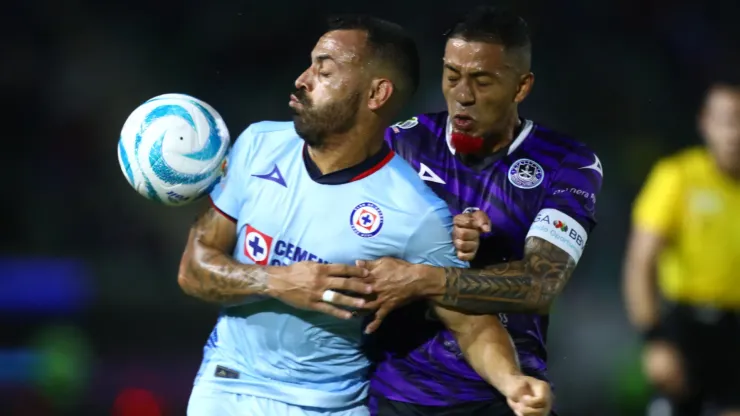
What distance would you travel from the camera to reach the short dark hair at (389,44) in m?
3.47

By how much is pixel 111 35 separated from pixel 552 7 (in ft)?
11.4

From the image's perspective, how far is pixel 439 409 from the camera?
3693mm

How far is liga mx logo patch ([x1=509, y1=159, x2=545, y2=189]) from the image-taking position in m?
3.73

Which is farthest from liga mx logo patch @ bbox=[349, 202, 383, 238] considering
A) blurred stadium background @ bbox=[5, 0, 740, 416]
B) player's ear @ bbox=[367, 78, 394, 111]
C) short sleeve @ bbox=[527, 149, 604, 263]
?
blurred stadium background @ bbox=[5, 0, 740, 416]

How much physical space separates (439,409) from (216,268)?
94cm

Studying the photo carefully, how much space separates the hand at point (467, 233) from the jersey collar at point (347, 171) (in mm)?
314

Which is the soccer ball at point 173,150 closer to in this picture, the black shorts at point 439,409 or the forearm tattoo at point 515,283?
the forearm tattoo at point 515,283

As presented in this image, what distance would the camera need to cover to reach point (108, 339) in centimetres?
716

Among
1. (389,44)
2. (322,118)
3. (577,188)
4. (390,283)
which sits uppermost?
(389,44)

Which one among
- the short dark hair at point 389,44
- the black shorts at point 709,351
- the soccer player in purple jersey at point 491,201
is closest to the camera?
the short dark hair at point 389,44

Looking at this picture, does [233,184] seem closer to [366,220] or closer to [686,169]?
[366,220]

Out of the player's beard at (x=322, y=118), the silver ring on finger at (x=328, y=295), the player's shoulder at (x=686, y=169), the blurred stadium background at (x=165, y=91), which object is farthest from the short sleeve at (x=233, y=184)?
the blurred stadium background at (x=165, y=91)

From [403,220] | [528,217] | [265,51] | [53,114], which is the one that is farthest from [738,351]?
[53,114]

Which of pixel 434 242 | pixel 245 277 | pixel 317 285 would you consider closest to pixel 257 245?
pixel 245 277
